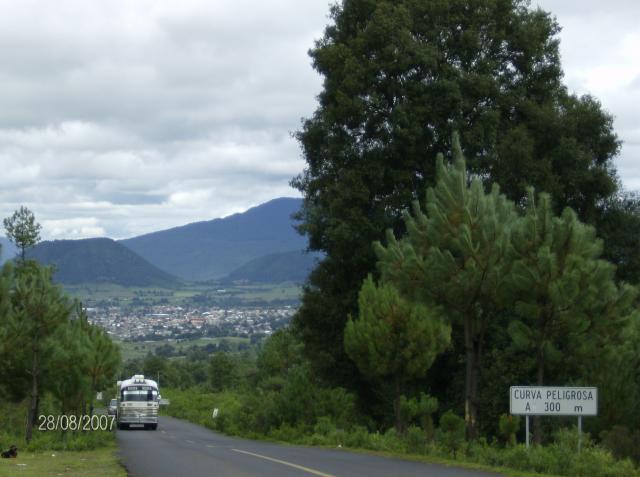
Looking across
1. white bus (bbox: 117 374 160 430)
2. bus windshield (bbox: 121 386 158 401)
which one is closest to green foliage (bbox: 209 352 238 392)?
white bus (bbox: 117 374 160 430)

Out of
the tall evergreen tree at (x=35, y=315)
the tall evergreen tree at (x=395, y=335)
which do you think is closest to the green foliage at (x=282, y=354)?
the tall evergreen tree at (x=35, y=315)

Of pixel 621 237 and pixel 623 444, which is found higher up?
pixel 621 237

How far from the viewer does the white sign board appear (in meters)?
20.4

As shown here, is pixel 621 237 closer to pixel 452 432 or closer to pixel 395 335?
pixel 395 335

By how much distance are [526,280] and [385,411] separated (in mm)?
16730

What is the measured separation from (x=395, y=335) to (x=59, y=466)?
34.8ft

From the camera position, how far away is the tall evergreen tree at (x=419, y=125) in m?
35.2

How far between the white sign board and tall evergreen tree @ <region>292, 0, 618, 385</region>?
15046 mm

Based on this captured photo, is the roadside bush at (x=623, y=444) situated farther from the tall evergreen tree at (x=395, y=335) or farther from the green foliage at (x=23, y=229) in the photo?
the green foliage at (x=23, y=229)

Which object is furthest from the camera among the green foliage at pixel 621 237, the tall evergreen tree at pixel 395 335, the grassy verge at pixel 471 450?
the green foliage at pixel 621 237

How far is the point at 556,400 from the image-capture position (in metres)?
20.5

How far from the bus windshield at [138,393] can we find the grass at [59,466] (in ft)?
91.1
